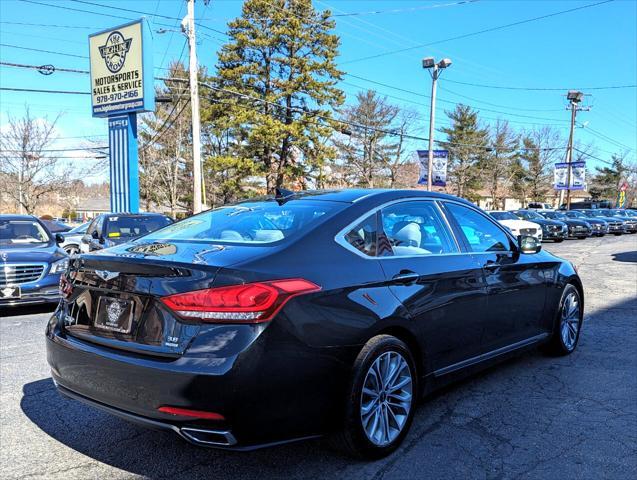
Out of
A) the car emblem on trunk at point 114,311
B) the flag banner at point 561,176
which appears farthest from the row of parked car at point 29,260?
the flag banner at point 561,176

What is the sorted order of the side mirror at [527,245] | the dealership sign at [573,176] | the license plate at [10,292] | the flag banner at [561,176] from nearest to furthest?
the side mirror at [527,245] → the license plate at [10,292] → the dealership sign at [573,176] → the flag banner at [561,176]

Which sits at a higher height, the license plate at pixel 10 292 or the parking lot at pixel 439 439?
the license plate at pixel 10 292

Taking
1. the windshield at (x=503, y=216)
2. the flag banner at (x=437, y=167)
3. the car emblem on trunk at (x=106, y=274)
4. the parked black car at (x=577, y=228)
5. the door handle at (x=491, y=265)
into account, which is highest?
the flag banner at (x=437, y=167)

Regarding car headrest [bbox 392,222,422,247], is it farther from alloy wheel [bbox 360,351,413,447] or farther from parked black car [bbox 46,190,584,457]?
alloy wheel [bbox 360,351,413,447]

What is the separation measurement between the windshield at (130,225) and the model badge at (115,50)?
31.4 feet

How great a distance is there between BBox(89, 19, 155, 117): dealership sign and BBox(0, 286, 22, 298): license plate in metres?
12.1

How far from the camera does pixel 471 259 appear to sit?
12.9ft

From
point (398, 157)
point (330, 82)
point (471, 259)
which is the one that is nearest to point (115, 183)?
point (471, 259)

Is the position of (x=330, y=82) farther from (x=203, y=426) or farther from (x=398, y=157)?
(x=203, y=426)

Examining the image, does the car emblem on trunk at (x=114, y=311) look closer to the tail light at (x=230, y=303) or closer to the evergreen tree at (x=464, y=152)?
the tail light at (x=230, y=303)

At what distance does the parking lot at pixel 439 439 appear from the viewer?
2.93 metres

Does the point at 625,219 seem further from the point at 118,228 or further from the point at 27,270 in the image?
the point at 27,270

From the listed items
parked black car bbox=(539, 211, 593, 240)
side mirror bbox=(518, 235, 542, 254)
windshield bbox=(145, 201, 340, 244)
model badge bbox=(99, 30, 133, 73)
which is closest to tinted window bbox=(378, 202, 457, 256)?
windshield bbox=(145, 201, 340, 244)

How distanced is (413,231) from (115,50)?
18.0 m
